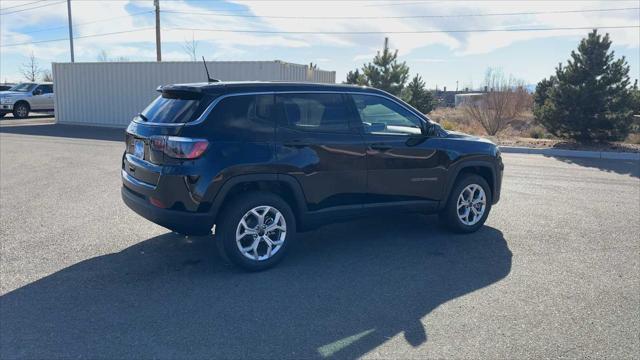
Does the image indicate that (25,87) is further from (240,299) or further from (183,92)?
(240,299)

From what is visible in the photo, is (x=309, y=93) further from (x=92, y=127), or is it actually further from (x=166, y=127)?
(x=92, y=127)

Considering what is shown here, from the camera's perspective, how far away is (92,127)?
23.5 m

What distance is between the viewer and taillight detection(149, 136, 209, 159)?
4536mm

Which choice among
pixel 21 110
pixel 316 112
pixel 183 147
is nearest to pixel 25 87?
pixel 21 110

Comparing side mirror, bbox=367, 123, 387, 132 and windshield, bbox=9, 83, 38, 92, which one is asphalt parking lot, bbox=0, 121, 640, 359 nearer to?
side mirror, bbox=367, 123, 387, 132

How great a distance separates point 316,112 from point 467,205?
2366 mm

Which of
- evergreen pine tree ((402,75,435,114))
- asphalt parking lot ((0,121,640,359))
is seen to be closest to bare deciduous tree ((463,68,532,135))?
evergreen pine tree ((402,75,435,114))

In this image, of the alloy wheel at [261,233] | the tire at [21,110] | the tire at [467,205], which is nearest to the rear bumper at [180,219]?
the alloy wheel at [261,233]

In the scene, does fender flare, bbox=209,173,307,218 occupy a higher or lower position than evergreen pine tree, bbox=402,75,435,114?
lower

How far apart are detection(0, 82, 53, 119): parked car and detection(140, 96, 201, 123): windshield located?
26250mm

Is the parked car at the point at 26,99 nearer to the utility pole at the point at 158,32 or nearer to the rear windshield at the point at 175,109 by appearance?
the utility pole at the point at 158,32

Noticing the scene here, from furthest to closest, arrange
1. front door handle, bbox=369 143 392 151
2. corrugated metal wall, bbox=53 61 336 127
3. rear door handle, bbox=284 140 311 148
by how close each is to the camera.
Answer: corrugated metal wall, bbox=53 61 336 127, front door handle, bbox=369 143 392 151, rear door handle, bbox=284 140 311 148

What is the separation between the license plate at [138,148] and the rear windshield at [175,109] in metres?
0.24

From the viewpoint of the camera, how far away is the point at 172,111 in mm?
4941
